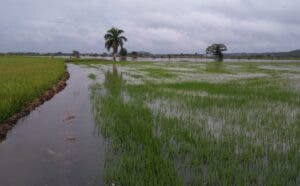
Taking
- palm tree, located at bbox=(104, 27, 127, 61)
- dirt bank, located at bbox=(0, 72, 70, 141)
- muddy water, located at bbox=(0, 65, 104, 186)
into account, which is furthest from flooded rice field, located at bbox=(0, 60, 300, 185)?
palm tree, located at bbox=(104, 27, 127, 61)

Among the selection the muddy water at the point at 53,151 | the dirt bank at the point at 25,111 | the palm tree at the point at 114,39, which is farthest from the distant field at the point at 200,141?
the palm tree at the point at 114,39

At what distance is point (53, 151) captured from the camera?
689cm

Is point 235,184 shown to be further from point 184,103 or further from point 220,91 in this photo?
point 220,91

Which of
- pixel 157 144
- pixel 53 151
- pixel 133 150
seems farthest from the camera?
pixel 53 151

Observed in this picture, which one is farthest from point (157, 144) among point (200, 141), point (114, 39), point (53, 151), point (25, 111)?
point (114, 39)

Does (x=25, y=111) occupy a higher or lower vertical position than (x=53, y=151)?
higher

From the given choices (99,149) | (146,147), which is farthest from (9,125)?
(146,147)

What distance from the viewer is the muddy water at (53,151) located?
5426 mm

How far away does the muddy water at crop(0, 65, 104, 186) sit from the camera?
17.8 feet

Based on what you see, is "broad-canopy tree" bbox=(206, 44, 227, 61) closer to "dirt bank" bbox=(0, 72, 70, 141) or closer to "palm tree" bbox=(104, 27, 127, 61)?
"palm tree" bbox=(104, 27, 127, 61)

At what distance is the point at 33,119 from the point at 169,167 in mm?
6052

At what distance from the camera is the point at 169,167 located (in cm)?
538

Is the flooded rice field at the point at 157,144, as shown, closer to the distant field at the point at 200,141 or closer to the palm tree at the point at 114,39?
the distant field at the point at 200,141

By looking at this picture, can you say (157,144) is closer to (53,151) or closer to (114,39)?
(53,151)
